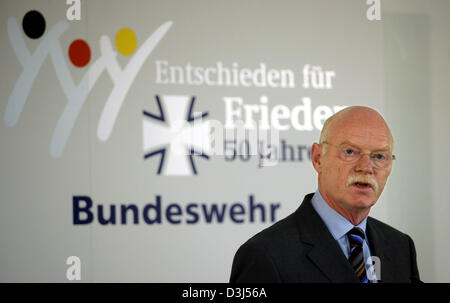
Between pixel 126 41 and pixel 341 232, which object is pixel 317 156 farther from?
pixel 126 41

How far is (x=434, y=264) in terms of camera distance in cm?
447

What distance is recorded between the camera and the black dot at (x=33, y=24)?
3.87 m

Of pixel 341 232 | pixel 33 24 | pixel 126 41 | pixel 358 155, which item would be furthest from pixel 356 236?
pixel 33 24

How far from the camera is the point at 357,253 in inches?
65.7

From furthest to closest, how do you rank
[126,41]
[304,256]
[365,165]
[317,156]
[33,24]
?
[126,41] → [33,24] → [317,156] → [365,165] → [304,256]

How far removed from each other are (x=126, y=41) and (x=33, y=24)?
27.4 inches

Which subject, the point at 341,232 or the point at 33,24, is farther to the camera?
the point at 33,24

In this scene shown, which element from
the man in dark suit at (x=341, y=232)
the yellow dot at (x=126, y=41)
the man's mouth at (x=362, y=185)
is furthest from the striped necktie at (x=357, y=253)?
the yellow dot at (x=126, y=41)

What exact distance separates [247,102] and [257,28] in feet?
2.02

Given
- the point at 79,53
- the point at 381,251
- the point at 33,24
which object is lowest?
the point at 381,251
